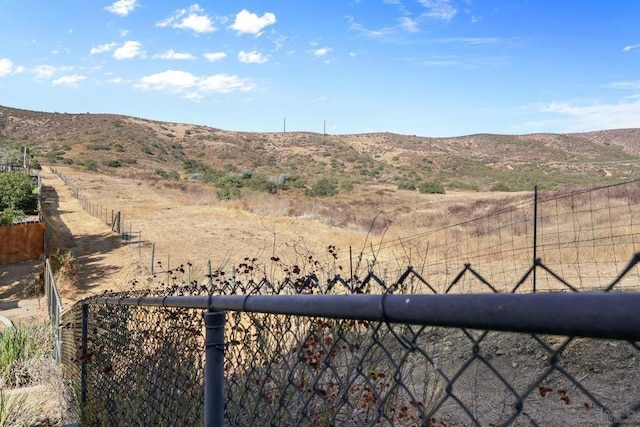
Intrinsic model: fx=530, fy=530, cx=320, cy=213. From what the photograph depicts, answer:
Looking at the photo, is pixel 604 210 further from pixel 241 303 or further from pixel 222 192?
pixel 222 192

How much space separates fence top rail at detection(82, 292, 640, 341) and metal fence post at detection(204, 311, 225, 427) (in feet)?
2.27

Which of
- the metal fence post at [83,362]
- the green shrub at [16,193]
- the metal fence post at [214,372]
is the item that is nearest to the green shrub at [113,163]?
the green shrub at [16,193]

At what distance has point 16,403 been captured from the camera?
5043 mm

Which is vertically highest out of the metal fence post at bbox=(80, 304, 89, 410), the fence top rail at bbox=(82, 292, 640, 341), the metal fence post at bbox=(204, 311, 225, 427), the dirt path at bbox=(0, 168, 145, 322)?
the fence top rail at bbox=(82, 292, 640, 341)

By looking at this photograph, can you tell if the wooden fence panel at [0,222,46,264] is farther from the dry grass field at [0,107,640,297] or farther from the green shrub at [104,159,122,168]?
the green shrub at [104,159,122,168]

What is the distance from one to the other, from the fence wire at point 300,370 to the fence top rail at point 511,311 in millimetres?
469

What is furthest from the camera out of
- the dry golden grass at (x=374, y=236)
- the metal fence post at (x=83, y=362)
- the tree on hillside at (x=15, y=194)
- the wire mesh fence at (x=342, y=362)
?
the tree on hillside at (x=15, y=194)

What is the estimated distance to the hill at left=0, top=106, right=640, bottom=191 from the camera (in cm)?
5494

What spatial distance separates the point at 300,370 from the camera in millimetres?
4000

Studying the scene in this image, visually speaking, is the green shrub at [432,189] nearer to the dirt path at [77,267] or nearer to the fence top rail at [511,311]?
the dirt path at [77,267]

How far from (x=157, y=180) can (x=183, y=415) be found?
43.9m

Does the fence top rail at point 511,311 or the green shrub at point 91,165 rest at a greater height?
the green shrub at point 91,165

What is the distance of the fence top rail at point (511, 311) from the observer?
2.37 feet

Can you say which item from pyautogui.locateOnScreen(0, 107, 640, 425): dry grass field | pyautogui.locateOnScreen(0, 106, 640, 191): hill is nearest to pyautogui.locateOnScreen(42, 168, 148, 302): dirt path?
pyautogui.locateOnScreen(0, 107, 640, 425): dry grass field
